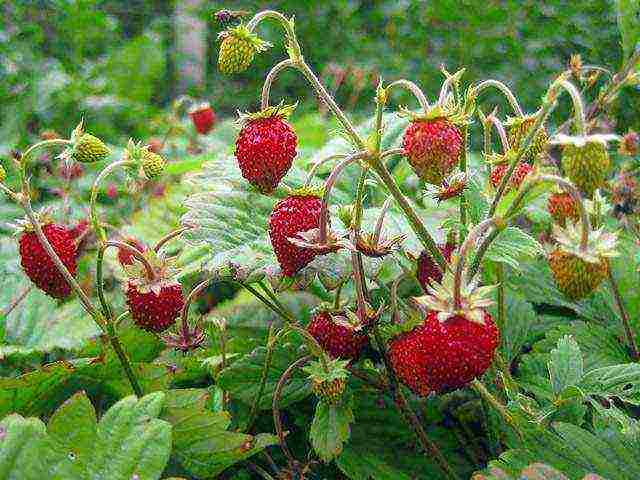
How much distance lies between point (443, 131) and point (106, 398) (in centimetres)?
68

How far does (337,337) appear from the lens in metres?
1.01

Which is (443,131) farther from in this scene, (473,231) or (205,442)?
(205,442)

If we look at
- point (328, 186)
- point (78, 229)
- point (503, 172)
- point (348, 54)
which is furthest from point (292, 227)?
point (348, 54)

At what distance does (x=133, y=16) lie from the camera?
5.23 metres

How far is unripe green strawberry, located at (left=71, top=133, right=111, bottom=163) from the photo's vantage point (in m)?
1.05

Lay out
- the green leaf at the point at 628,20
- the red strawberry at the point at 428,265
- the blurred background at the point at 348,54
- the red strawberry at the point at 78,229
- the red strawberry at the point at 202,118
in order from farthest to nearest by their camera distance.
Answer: the blurred background at the point at 348,54 < the red strawberry at the point at 202,118 < the red strawberry at the point at 78,229 < the green leaf at the point at 628,20 < the red strawberry at the point at 428,265

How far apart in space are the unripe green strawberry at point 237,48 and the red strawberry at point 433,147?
232 millimetres

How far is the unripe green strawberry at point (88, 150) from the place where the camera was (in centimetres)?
105

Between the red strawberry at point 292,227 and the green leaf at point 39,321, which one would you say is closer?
the red strawberry at point 292,227

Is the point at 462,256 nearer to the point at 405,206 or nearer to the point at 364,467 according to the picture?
the point at 405,206

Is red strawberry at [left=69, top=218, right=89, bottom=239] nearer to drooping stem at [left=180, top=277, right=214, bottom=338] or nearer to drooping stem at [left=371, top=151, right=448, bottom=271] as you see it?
drooping stem at [left=180, top=277, right=214, bottom=338]

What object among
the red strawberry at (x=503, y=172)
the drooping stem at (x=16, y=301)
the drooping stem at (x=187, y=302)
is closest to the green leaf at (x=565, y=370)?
the red strawberry at (x=503, y=172)

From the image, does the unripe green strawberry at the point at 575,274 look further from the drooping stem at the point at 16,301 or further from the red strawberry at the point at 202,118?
the red strawberry at the point at 202,118

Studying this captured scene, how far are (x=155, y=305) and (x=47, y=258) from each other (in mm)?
179
